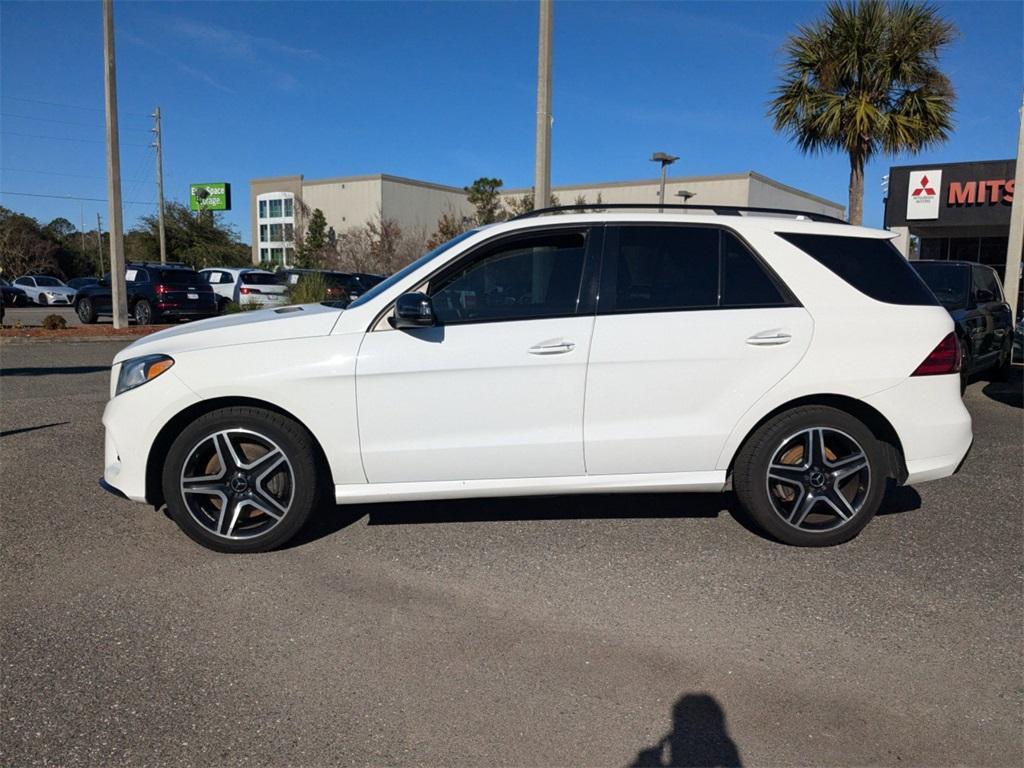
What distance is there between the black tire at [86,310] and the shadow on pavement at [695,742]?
23.5m

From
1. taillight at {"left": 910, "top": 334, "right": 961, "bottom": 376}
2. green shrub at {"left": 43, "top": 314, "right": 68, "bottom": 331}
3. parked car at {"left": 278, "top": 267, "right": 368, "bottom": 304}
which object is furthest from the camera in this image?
parked car at {"left": 278, "top": 267, "right": 368, "bottom": 304}

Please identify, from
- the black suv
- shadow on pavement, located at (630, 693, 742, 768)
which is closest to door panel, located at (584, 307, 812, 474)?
shadow on pavement, located at (630, 693, 742, 768)

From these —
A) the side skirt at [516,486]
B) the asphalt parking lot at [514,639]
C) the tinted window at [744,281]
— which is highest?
the tinted window at [744,281]

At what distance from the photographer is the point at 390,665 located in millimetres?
3246

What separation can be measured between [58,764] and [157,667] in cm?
61

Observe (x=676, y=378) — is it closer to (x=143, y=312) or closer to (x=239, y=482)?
(x=239, y=482)

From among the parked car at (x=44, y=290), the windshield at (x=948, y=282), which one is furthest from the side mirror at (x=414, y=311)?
the parked car at (x=44, y=290)

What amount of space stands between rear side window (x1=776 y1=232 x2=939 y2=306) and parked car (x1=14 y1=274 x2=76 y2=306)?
39.8m

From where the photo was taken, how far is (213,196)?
72938mm

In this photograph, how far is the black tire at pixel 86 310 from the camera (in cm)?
2281

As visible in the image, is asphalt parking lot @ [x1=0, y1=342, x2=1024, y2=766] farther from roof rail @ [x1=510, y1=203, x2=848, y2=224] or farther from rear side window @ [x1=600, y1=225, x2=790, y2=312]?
roof rail @ [x1=510, y1=203, x2=848, y2=224]

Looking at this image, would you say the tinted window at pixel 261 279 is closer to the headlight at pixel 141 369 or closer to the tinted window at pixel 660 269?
the headlight at pixel 141 369

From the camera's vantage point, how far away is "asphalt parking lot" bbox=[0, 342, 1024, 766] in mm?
2773

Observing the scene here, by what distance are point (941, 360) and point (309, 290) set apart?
583 inches
